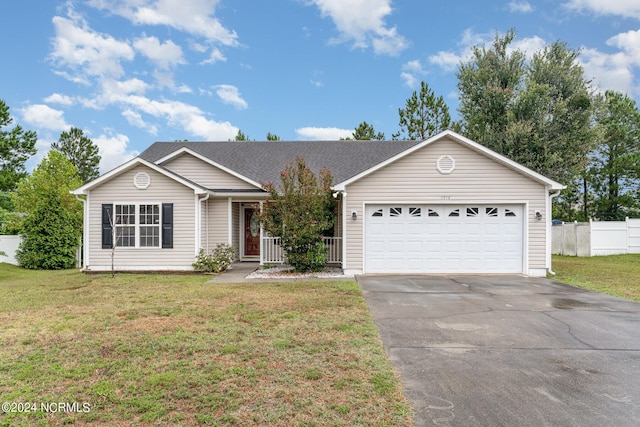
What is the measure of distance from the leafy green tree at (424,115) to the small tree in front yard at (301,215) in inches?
809

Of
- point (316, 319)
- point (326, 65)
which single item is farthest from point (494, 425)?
point (326, 65)

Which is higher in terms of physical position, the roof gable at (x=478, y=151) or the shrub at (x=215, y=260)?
the roof gable at (x=478, y=151)

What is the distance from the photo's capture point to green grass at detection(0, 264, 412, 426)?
10.2 ft

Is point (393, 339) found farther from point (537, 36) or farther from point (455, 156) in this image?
point (537, 36)

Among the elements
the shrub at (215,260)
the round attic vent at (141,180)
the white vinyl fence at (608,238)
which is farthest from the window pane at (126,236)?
the white vinyl fence at (608,238)

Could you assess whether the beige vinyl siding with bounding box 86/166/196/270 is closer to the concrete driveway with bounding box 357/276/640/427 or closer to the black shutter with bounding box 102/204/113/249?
the black shutter with bounding box 102/204/113/249

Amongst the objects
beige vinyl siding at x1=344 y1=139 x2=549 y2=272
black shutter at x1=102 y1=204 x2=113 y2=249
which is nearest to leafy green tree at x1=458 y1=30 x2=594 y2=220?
beige vinyl siding at x1=344 y1=139 x2=549 y2=272

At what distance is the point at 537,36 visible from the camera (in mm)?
18375

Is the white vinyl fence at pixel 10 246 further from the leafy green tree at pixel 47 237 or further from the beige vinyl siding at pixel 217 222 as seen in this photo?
A: the beige vinyl siding at pixel 217 222

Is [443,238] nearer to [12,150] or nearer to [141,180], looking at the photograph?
[141,180]

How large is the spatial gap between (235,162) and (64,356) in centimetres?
1285

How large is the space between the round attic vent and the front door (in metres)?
3.98

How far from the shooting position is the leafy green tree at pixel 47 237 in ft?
45.1

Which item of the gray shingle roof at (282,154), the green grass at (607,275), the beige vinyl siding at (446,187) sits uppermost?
the gray shingle roof at (282,154)
